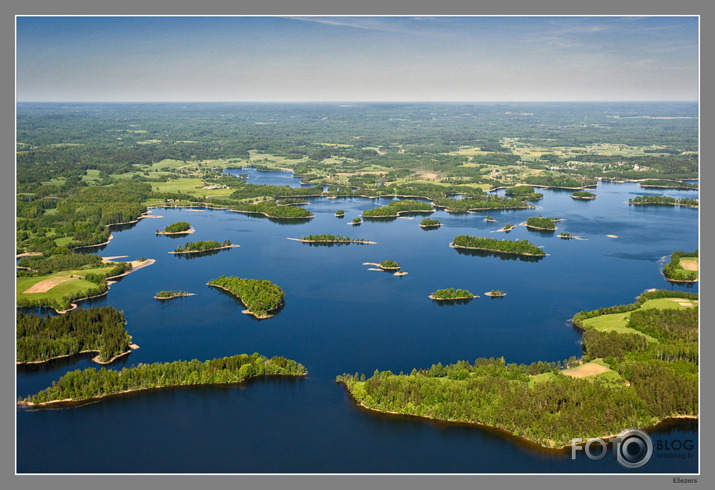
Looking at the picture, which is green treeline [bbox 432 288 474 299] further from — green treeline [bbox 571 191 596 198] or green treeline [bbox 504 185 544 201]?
green treeline [bbox 571 191 596 198]

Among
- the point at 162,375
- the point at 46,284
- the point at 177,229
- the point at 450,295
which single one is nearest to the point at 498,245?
the point at 450,295

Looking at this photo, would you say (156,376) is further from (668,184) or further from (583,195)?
(668,184)

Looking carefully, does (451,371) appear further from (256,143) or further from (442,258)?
(256,143)

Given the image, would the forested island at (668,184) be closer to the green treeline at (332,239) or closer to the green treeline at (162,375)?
the green treeline at (332,239)

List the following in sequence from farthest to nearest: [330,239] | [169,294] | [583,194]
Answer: [583,194] < [330,239] < [169,294]

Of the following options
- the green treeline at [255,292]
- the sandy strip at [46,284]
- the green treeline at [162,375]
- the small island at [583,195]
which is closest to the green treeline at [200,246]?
the green treeline at [255,292]

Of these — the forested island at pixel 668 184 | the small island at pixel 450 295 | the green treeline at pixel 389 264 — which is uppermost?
the forested island at pixel 668 184

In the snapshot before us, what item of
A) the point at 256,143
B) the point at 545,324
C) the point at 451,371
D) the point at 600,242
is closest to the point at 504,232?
the point at 600,242
